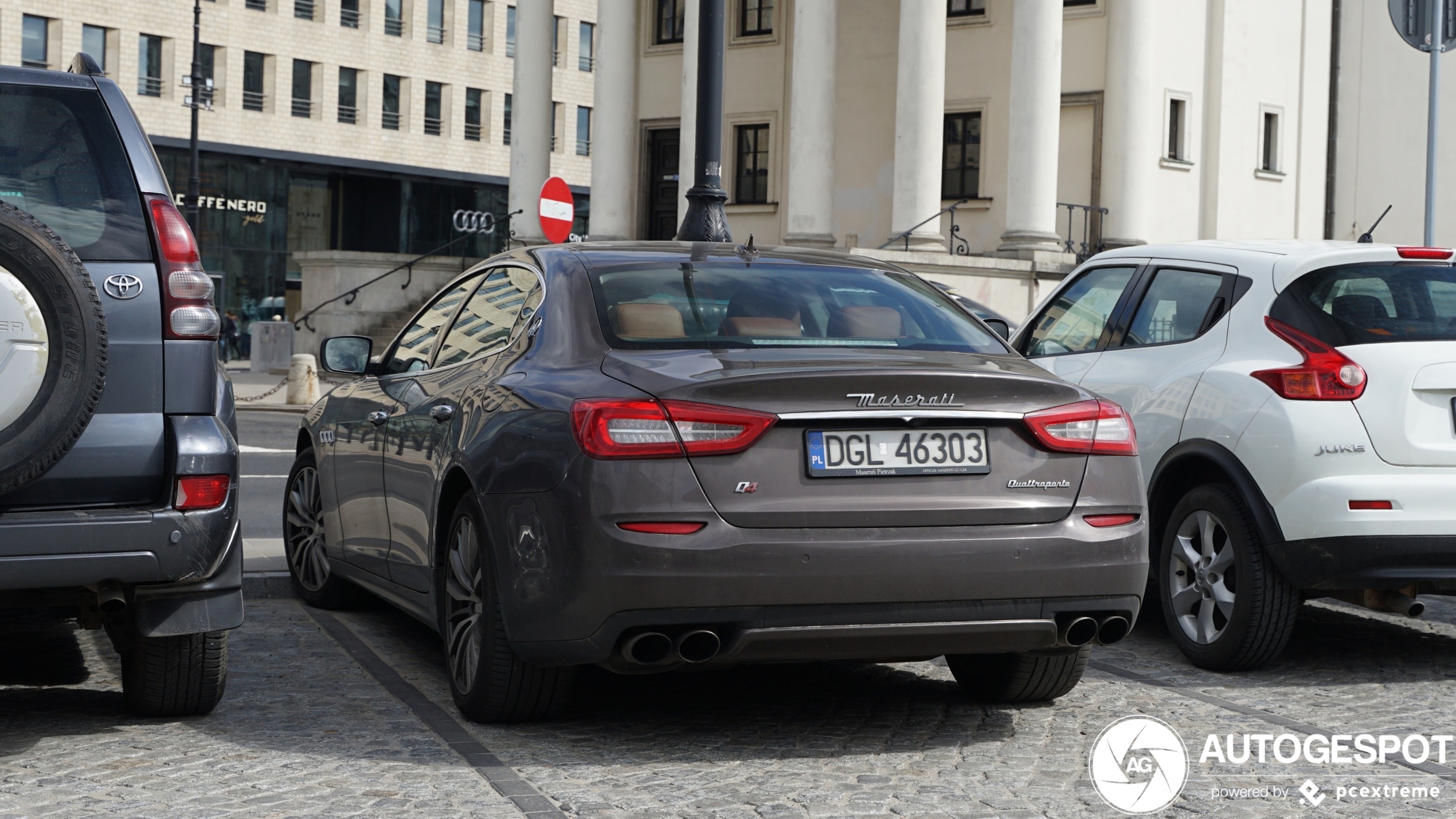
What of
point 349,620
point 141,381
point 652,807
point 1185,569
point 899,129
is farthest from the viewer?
point 899,129

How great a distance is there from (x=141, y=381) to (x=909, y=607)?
2.22 metres

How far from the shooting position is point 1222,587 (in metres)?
6.79

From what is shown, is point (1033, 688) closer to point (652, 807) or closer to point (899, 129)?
point (652, 807)

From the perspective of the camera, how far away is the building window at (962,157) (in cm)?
3466

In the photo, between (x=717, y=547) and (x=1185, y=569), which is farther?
(x=1185, y=569)

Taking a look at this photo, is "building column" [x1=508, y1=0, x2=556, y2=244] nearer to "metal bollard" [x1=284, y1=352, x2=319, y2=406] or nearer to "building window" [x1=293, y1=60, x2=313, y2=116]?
"metal bollard" [x1=284, y1=352, x2=319, y2=406]

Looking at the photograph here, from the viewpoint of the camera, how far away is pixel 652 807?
4512 millimetres

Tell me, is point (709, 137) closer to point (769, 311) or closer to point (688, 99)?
point (769, 311)

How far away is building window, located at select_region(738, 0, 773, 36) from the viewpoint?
38.2 m

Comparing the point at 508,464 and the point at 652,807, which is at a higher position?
the point at 508,464

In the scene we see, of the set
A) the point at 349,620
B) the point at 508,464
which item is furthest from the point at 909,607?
the point at 349,620

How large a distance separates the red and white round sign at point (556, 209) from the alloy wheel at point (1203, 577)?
37.5ft

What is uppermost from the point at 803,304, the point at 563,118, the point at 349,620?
the point at 563,118

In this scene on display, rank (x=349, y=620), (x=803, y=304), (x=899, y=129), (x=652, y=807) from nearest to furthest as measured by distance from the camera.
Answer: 1. (x=652, y=807)
2. (x=803, y=304)
3. (x=349, y=620)
4. (x=899, y=129)
